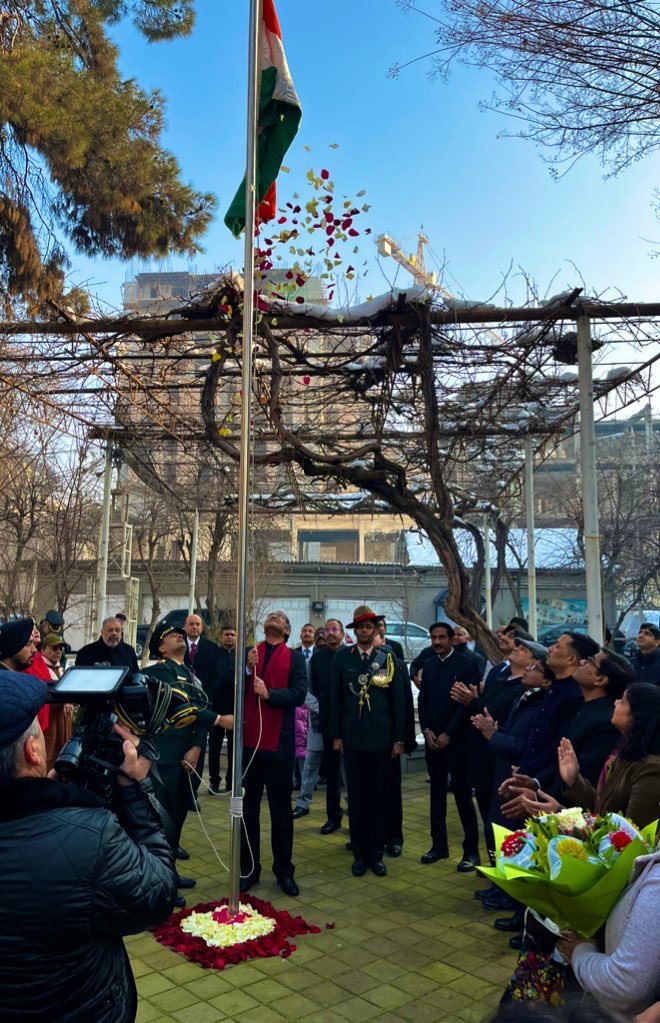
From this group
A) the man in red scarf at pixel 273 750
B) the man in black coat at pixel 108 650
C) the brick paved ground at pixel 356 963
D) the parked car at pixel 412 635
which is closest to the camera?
the brick paved ground at pixel 356 963

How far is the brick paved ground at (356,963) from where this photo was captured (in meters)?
3.59

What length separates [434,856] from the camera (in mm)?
5934

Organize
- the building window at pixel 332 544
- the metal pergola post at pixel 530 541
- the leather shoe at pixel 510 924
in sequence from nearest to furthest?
the leather shoe at pixel 510 924, the metal pergola post at pixel 530 541, the building window at pixel 332 544

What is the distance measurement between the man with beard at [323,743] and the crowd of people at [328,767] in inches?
0.8

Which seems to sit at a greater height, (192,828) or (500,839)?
(500,839)

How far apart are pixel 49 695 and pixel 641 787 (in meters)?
2.03

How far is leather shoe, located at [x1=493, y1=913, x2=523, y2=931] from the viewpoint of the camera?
4.57 meters

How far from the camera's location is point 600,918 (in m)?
1.97

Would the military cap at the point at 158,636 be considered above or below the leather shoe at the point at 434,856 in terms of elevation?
above

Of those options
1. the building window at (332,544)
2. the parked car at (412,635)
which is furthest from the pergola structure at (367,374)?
the building window at (332,544)

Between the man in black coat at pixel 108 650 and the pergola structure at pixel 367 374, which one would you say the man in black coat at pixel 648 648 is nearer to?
the pergola structure at pixel 367 374

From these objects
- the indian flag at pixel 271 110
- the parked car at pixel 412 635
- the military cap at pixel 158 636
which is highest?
the indian flag at pixel 271 110

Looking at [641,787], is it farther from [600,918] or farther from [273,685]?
[273,685]

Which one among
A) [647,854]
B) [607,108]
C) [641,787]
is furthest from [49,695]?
[607,108]
